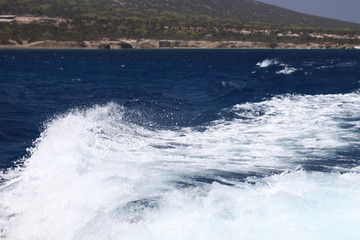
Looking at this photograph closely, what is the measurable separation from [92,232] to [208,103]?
40.5 feet

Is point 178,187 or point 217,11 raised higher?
point 217,11

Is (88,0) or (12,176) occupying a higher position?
(88,0)

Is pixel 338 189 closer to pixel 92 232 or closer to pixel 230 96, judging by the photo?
pixel 92 232

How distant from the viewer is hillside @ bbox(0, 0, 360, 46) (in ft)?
382

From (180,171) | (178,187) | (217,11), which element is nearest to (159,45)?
(217,11)

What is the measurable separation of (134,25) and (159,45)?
59.8 feet

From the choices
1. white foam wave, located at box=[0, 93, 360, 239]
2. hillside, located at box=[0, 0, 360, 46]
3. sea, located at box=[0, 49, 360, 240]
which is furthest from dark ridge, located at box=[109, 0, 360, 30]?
white foam wave, located at box=[0, 93, 360, 239]

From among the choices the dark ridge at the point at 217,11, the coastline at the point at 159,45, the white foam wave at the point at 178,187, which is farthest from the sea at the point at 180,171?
the dark ridge at the point at 217,11

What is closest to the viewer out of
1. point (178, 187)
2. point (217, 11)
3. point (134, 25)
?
point (178, 187)

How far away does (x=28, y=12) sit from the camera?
134m

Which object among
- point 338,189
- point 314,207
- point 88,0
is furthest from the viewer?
point 88,0

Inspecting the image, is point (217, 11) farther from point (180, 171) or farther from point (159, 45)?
point (180, 171)

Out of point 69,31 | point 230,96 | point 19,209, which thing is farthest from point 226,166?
point 69,31

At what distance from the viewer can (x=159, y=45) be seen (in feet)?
410
